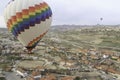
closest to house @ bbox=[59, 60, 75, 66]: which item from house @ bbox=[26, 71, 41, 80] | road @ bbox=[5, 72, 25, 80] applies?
house @ bbox=[26, 71, 41, 80]

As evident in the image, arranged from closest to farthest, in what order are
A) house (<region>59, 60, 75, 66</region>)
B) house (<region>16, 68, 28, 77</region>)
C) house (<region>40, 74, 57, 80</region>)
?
house (<region>40, 74, 57, 80</region>), house (<region>16, 68, 28, 77</region>), house (<region>59, 60, 75, 66</region>)

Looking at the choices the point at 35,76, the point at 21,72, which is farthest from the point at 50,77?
the point at 21,72

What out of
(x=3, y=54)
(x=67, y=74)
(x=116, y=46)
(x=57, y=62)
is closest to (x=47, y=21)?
(x=67, y=74)

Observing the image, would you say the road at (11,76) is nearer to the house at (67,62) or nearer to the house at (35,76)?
the house at (35,76)

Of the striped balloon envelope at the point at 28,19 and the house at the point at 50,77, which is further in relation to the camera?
the house at the point at 50,77

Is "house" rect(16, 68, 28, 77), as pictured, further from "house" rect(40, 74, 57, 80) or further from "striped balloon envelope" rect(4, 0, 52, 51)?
"striped balloon envelope" rect(4, 0, 52, 51)

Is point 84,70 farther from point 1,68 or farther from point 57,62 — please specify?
point 1,68

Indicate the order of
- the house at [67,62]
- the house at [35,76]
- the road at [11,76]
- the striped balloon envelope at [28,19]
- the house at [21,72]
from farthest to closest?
the house at [67,62]
the house at [21,72]
the road at [11,76]
the house at [35,76]
the striped balloon envelope at [28,19]

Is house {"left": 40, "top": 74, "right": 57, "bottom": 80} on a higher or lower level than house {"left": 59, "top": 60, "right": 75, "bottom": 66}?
higher

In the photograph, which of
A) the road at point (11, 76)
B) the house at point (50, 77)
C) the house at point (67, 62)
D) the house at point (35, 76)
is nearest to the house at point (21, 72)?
the road at point (11, 76)
